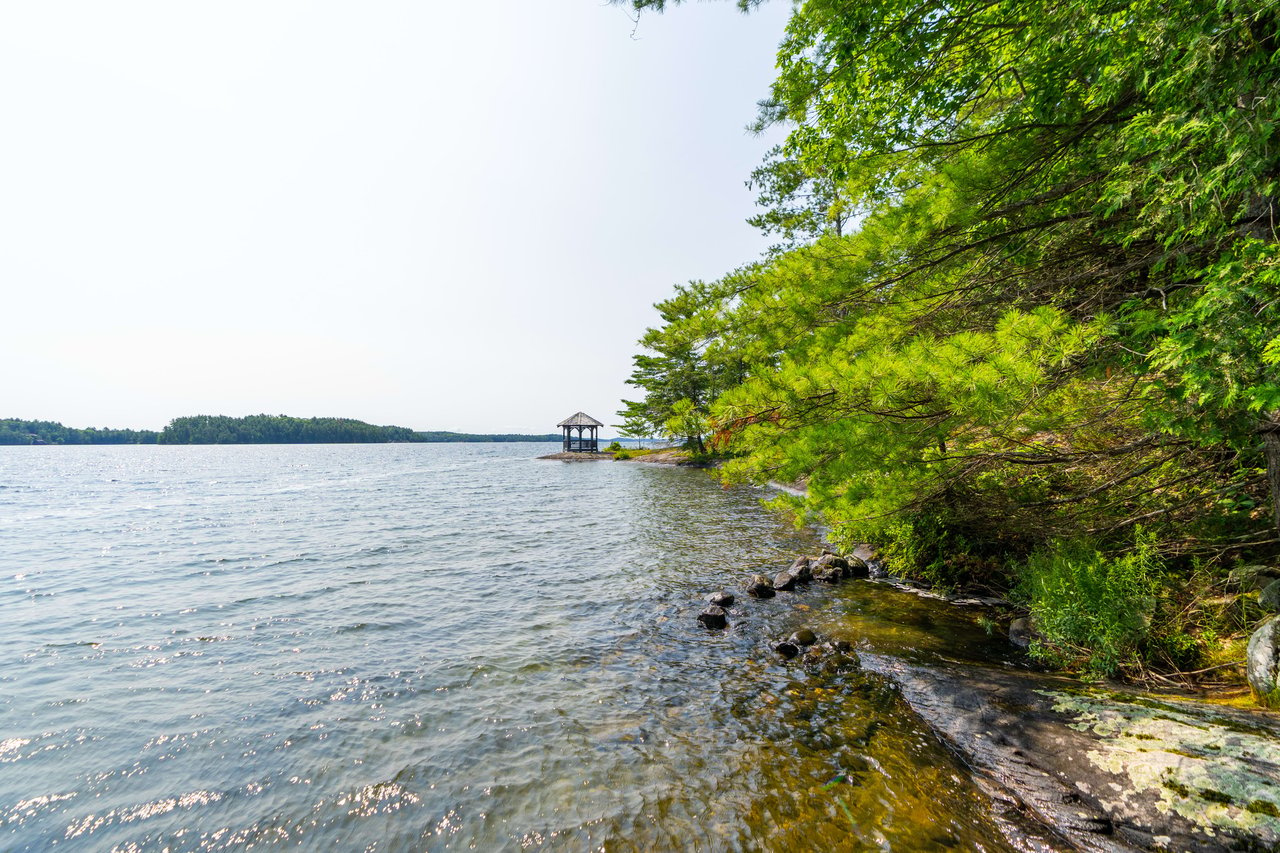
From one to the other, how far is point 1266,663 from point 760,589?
645 cm

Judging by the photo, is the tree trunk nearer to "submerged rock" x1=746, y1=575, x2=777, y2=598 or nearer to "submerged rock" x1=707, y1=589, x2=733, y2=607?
"submerged rock" x1=746, y1=575, x2=777, y2=598

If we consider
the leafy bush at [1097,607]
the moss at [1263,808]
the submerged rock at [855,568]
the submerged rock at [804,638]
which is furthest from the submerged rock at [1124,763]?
the submerged rock at [855,568]

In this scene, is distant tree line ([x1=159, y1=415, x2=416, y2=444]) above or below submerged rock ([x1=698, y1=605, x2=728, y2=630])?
above

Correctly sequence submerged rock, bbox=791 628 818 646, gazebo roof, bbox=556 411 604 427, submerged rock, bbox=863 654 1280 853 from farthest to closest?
gazebo roof, bbox=556 411 604 427 < submerged rock, bbox=791 628 818 646 < submerged rock, bbox=863 654 1280 853

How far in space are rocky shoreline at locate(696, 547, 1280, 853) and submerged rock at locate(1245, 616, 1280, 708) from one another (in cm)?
36

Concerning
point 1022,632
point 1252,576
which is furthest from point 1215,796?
point 1022,632

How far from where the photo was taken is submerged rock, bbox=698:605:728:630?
8.40 meters

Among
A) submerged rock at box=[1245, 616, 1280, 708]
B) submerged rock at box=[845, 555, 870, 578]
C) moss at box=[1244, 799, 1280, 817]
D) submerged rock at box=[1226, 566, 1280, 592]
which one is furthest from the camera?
submerged rock at box=[845, 555, 870, 578]

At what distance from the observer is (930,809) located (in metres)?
4.02

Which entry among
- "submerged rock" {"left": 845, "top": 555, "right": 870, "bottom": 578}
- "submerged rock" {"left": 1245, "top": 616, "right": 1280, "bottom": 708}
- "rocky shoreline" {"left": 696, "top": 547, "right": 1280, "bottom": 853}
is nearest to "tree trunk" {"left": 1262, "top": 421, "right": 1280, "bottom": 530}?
"submerged rock" {"left": 1245, "top": 616, "right": 1280, "bottom": 708}

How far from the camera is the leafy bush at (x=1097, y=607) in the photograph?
542 centimetres

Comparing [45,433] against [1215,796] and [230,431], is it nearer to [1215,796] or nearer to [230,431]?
[230,431]

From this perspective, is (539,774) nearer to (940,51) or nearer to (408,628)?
(408,628)

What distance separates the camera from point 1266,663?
434cm
